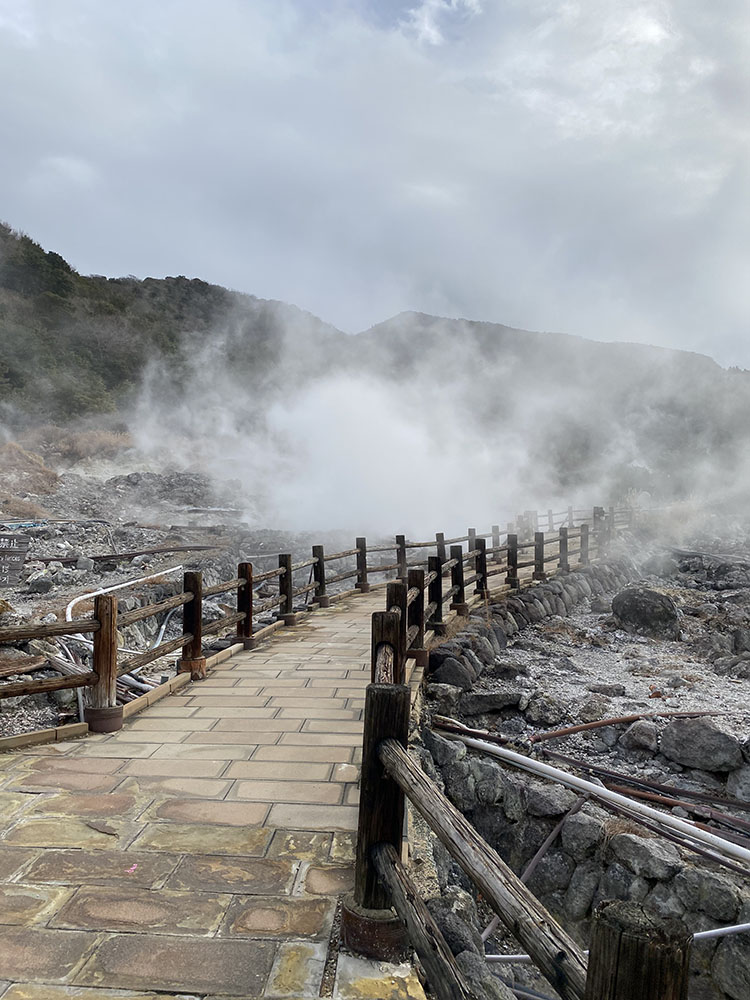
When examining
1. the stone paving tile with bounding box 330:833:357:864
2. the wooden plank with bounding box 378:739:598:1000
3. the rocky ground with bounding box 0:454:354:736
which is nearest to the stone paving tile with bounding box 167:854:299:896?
the stone paving tile with bounding box 330:833:357:864

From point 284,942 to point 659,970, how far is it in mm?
1503

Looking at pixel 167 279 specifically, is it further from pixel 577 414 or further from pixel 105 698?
pixel 105 698

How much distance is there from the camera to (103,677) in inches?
159

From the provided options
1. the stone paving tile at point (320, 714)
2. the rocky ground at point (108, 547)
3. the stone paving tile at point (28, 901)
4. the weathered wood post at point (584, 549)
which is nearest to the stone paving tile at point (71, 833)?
the stone paving tile at point (28, 901)

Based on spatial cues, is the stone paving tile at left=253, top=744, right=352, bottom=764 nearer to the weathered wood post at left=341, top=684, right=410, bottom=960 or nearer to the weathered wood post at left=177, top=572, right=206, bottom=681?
the weathered wood post at left=341, top=684, right=410, bottom=960

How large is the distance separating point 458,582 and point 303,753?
14.6 ft

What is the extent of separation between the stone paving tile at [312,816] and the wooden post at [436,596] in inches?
159

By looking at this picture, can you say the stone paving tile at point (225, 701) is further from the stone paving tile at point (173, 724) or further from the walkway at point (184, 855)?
the stone paving tile at point (173, 724)

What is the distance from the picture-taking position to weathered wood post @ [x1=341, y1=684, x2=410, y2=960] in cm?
195

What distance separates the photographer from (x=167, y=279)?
58938 mm

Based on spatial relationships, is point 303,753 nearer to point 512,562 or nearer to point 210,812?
point 210,812

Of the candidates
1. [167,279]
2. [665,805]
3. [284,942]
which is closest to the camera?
[284,942]

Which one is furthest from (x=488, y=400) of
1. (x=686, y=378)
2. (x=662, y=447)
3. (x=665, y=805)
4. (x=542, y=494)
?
(x=665, y=805)

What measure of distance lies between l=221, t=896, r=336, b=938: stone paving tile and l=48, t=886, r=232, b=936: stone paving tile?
5 cm
